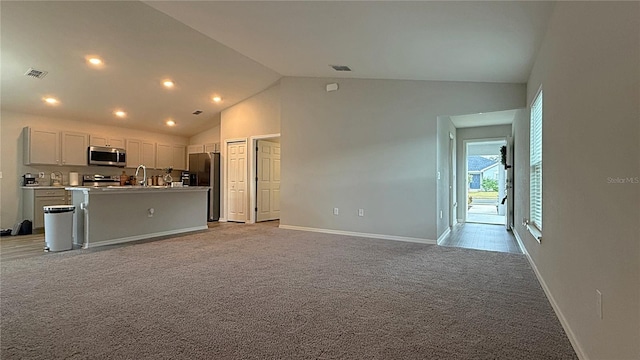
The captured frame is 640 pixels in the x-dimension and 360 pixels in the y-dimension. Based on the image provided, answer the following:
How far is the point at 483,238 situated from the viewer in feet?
18.2

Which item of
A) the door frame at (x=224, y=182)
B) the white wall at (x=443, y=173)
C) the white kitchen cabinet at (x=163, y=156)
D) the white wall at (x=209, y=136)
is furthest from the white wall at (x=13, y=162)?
the white wall at (x=443, y=173)

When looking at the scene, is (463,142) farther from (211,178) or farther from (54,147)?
(54,147)

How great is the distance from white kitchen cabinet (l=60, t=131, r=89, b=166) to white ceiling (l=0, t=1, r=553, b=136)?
0.51 m

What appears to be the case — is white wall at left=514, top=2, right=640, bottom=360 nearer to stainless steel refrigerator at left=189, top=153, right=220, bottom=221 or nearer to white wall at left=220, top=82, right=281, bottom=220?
white wall at left=220, top=82, right=281, bottom=220

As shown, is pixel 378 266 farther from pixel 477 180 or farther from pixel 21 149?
pixel 477 180

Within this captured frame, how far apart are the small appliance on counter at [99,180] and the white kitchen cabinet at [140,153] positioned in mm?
487

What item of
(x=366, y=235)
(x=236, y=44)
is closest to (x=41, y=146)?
(x=236, y=44)

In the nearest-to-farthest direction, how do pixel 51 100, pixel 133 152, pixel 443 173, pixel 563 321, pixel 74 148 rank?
1. pixel 563 321
2. pixel 443 173
3. pixel 51 100
4. pixel 74 148
5. pixel 133 152

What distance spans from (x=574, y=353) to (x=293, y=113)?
5.57m

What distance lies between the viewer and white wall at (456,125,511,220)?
23.4 feet

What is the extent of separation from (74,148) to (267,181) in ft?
13.5

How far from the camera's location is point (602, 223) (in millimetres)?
1552

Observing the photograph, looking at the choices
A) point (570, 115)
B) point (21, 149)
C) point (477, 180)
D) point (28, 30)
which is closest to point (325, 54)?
point (570, 115)

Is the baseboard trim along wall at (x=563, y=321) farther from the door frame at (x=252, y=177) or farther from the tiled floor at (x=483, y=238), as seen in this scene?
the door frame at (x=252, y=177)
